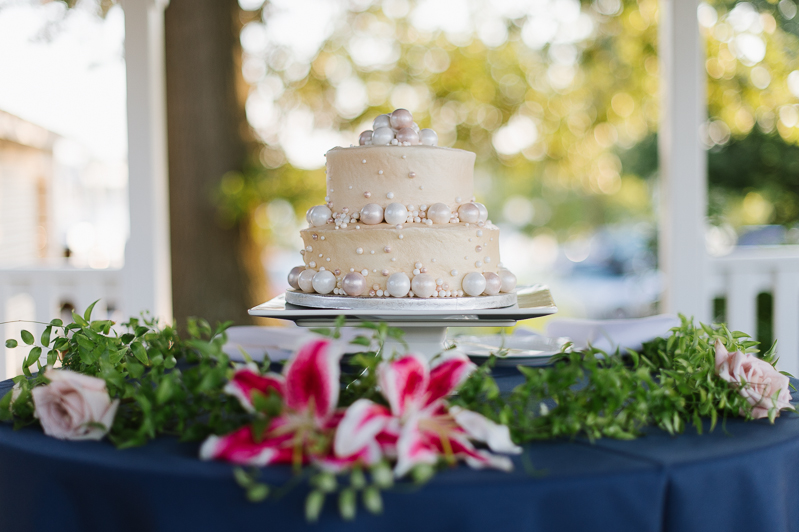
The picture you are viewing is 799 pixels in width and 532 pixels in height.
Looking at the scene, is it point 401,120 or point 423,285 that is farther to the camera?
point 401,120

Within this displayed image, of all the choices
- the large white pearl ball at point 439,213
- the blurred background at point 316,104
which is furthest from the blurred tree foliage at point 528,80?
the large white pearl ball at point 439,213

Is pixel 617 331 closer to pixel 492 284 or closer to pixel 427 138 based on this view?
pixel 492 284

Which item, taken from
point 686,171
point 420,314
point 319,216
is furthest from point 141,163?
point 686,171

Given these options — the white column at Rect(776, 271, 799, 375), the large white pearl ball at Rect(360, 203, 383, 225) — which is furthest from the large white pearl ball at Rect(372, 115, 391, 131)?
the white column at Rect(776, 271, 799, 375)

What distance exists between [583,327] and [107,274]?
287cm

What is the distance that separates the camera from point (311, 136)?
6996mm

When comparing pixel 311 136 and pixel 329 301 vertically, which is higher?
pixel 311 136

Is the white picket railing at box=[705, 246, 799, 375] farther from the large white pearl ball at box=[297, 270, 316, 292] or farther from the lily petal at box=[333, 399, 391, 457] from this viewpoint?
the lily petal at box=[333, 399, 391, 457]

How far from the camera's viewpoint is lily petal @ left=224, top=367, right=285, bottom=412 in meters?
0.94

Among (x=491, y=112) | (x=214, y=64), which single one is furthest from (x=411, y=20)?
(x=214, y=64)

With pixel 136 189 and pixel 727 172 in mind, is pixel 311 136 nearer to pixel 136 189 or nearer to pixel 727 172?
pixel 136 189

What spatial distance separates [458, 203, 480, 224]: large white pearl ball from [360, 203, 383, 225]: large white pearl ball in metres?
0.24

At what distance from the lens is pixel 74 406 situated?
1076 mm

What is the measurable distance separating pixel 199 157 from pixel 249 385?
420 centimetres
